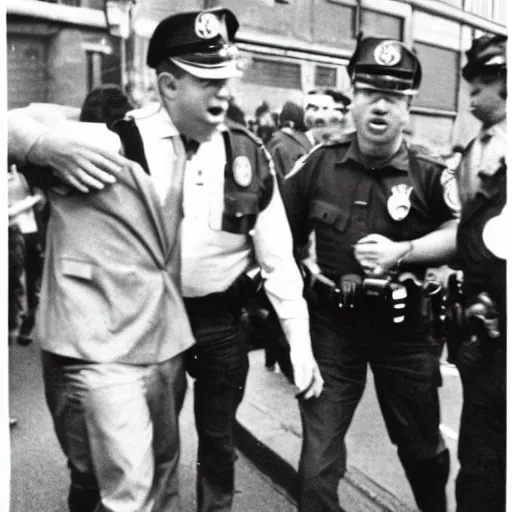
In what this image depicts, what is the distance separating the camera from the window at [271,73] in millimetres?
2676

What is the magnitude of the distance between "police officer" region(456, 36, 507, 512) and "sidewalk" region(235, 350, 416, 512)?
1.49 ft

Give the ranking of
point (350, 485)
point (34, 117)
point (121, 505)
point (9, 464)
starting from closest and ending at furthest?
point (121, 505), point (34, 117), point (9, 464), point (350, 485)

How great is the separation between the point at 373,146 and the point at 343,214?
0.24m

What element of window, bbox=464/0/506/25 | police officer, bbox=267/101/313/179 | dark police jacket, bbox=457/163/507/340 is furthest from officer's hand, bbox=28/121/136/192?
window, bbox=464/0/506/25

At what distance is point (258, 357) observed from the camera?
2.92 meters

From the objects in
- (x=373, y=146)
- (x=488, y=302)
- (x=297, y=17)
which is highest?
(x=297, y=17)

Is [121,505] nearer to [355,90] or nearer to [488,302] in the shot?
[488,302]

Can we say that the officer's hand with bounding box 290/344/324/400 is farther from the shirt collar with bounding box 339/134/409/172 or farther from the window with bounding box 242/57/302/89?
the window with bounding box 242/57/302/89

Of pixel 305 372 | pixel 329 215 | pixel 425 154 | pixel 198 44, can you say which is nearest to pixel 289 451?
pixel 305 372

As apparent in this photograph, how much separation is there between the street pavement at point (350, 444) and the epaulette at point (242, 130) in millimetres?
737

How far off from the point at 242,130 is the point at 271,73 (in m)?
0.21

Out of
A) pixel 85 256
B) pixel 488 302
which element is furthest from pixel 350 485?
pixel 85 256

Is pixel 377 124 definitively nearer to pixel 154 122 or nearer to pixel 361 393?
pixel 154 122

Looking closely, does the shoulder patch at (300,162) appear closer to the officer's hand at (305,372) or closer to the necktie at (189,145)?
the necktie at (189,145)
